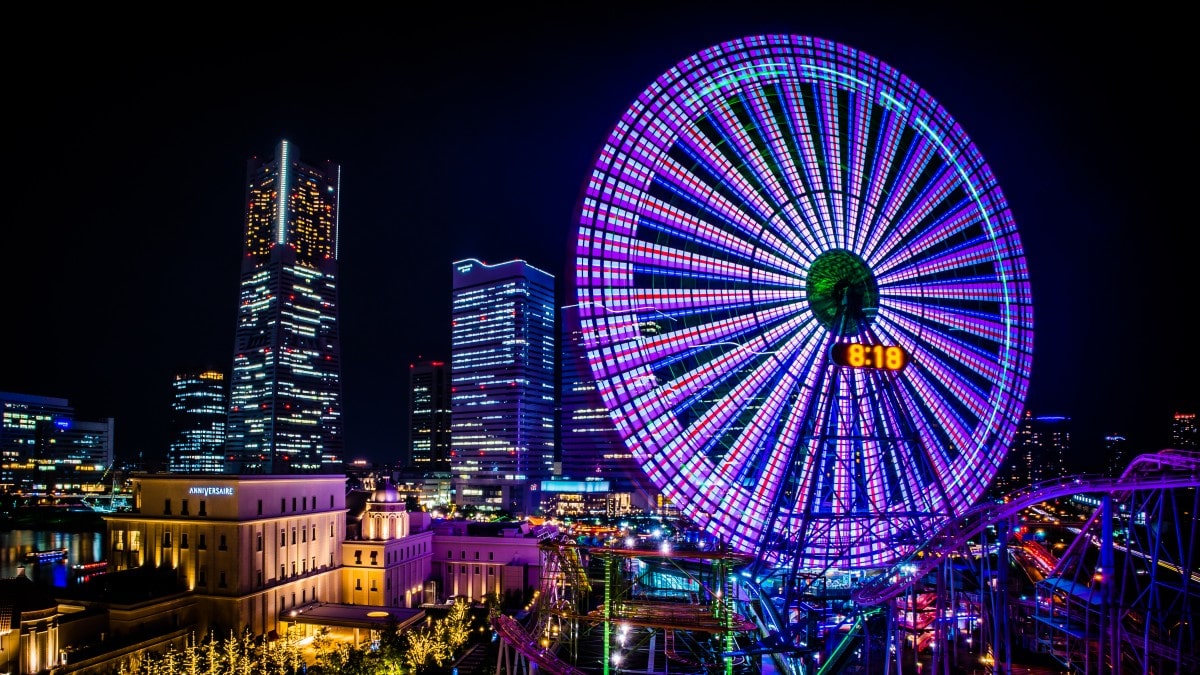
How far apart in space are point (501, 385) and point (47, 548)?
82.6m

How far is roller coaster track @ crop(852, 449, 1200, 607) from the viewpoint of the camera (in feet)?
75.5

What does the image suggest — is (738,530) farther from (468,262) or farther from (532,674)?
(468,262)

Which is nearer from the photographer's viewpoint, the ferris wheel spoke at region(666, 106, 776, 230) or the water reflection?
the ferris wheel spoke at region(666, 106, 776, 230)

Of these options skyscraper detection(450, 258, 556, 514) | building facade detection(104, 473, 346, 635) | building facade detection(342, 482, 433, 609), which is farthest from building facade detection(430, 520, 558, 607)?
skyscraper detection(450, 258, 556, 514)

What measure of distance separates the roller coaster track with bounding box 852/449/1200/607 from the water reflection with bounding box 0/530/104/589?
65.1 meters

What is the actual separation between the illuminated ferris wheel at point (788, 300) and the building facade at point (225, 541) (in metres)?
31.8

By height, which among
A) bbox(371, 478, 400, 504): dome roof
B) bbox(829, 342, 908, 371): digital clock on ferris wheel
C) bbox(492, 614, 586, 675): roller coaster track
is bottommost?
bbox(492, 614, 586, 675): roller coaster track

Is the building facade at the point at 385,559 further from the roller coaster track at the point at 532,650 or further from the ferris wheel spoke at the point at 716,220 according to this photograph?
the ferris wheel spoke at the point at 716,220

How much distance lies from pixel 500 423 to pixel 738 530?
452 feet

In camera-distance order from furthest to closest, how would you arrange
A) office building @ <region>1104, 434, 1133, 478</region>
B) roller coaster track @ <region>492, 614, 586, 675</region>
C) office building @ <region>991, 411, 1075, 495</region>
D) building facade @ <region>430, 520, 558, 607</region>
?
office building @ <region>991, 411, 1075, 495</region> → office building @ <region>1104, 434, 1133, 478</region> → building facade @ <region>430, 520, 558, 607</region> → roller coaster track @ <region>492, 614, 586, 675</region>

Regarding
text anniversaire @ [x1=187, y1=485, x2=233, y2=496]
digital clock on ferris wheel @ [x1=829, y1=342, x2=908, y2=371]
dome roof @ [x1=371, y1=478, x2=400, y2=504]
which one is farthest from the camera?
dome roof @ [x1=371, y1=478, x2=400, y2=504]

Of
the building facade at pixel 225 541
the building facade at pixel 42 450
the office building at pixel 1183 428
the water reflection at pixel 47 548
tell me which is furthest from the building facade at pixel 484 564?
the building facade at pixel 42 450

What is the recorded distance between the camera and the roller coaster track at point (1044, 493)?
23016 mm

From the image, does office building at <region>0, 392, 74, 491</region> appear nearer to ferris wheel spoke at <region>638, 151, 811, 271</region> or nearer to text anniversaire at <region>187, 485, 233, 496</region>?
text anniversaire at <region>187, 485, 233, 496</region>
